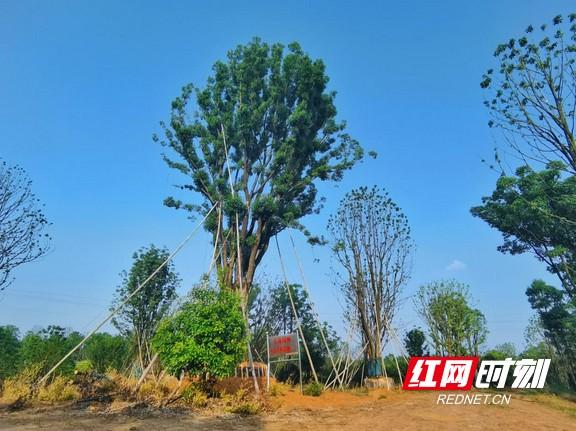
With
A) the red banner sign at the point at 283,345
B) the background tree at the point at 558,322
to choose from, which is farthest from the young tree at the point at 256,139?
the background tree at the point at 558,322

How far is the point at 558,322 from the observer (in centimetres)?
1670

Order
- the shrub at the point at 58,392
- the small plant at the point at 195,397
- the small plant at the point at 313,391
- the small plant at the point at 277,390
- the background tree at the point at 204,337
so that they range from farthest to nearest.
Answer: the small plant at the point at 313,391 < the small plant at the point at 277,390 < the shrub at the point at 58,392 < the background tree at the point at 204,337 < the small plant at the point at 195,397

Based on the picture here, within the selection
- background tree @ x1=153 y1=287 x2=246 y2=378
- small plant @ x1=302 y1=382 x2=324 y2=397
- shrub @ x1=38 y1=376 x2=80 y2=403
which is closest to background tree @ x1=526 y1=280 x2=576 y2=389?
small plant @ x1=302 y1=382 x2=324 y2=397

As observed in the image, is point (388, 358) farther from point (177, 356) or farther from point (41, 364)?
point (41, 364)

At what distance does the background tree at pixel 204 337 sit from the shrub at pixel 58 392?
2.44m

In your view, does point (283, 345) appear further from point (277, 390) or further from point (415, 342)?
point (415, 342)

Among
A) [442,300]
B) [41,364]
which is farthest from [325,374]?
[41,364]

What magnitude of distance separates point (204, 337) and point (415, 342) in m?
11.5

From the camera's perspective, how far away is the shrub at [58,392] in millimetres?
9070

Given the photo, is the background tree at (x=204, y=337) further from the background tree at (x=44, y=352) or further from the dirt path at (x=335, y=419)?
A: the background tree at (x=44, y=352)

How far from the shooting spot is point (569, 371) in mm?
16031

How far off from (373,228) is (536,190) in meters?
6.74

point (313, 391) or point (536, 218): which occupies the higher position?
point (536, 218)

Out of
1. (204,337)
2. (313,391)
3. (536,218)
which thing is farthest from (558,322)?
(204,337)
